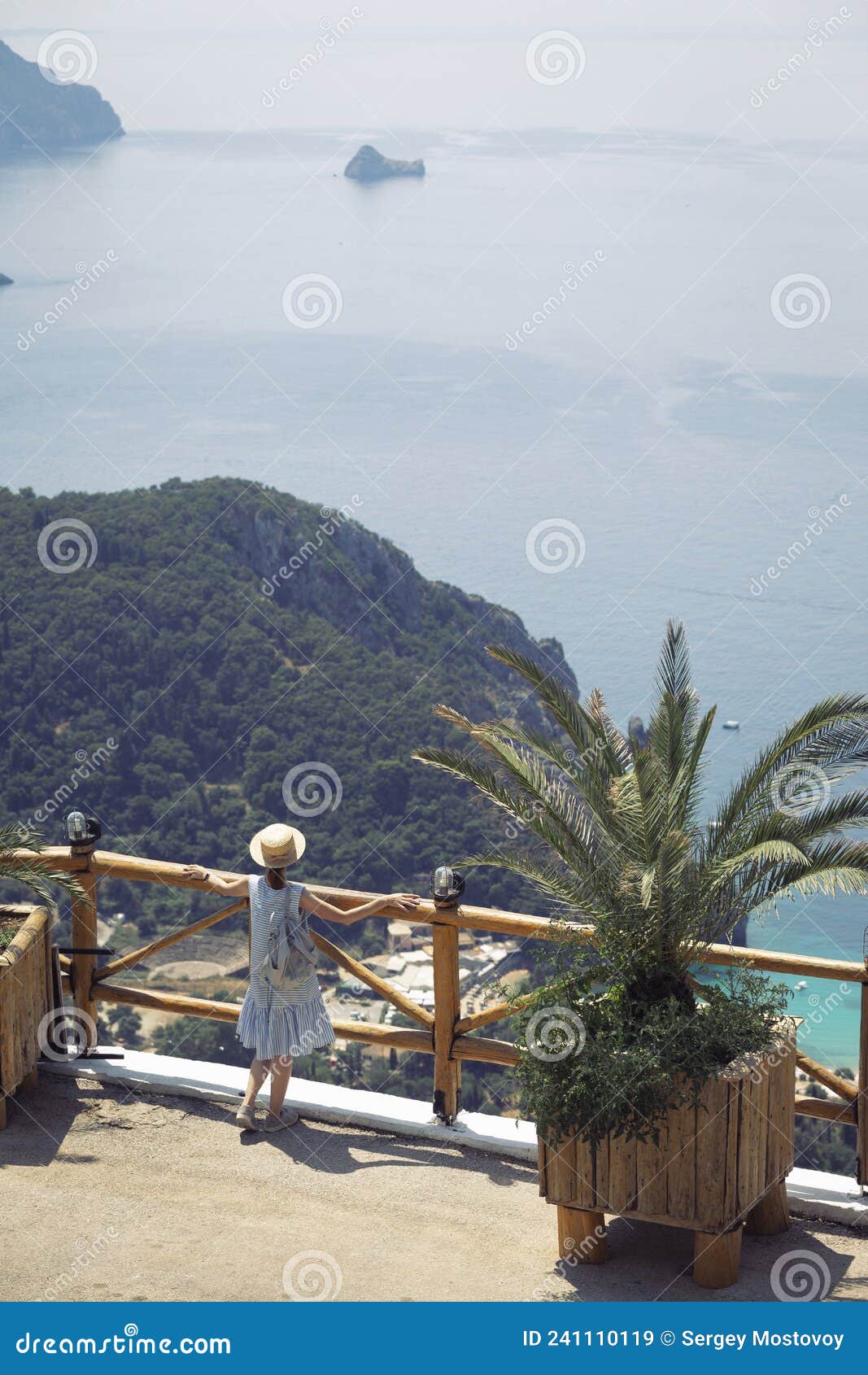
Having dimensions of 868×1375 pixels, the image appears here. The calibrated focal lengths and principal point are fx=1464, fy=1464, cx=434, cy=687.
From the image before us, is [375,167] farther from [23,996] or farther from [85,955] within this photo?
[23,996]

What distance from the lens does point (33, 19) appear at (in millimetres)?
109750

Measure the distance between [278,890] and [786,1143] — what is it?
6.86ft

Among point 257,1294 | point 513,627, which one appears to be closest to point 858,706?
point 257,1294

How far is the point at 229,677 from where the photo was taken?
43.8 meters

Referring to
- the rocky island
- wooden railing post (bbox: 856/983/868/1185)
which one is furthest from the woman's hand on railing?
the rocky island

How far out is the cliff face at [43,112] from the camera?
94250mm

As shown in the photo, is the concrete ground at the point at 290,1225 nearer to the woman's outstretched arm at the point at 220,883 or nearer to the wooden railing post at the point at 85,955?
the wooden railing post at the point at 85,955

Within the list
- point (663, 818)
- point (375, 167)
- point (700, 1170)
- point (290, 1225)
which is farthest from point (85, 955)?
point (375, 167)

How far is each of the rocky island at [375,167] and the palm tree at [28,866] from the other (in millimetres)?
133179

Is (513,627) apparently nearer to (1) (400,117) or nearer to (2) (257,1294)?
(2) (257,1294)

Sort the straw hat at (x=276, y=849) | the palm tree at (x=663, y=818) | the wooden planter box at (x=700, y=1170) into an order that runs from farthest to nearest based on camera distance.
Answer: the straw hat at (x=276, y=849) → the palm tree at (x=663, y=818) → the wooden planter box at (x=700, y=1170)

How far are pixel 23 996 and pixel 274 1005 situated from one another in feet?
3.61

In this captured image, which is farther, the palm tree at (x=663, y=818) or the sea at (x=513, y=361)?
the sea at (x=513, y=361)


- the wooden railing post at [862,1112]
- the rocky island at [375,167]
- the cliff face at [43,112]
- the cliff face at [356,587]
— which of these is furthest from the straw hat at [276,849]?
the rocky island at [375,167]
